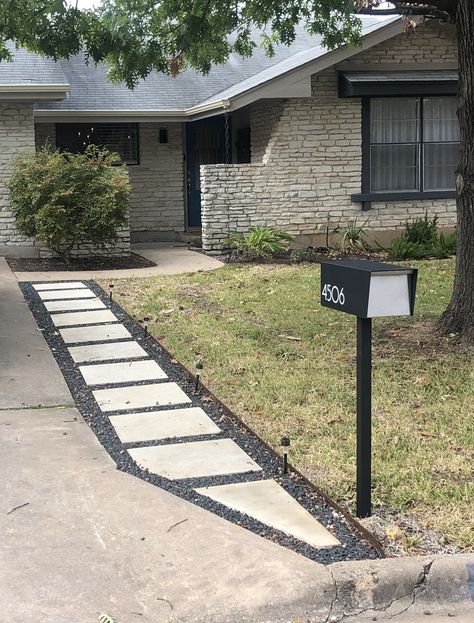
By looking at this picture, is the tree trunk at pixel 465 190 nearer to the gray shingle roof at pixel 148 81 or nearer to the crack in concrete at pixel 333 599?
the crack in concrete at pixel 333 599

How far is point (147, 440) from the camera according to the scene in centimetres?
559

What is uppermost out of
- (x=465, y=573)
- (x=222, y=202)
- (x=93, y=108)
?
(x=93, y=108)

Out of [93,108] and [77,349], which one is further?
[93,108]

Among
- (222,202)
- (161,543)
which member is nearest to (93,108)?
(222,202)

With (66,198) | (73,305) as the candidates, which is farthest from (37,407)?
(66,198)

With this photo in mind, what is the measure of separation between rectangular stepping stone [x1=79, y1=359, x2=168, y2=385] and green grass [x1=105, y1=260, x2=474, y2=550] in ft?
1.09

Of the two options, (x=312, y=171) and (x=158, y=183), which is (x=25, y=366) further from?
(x=158, y=183)

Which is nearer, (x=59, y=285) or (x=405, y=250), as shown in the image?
(x=59, y=285)

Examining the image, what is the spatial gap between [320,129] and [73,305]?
6.83 meters

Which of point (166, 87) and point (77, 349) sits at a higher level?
point (166, 87)

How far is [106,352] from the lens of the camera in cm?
805

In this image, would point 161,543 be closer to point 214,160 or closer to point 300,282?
point 300,282

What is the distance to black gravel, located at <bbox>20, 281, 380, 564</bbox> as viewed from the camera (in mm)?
4074

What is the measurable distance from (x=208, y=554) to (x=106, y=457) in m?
1.52
